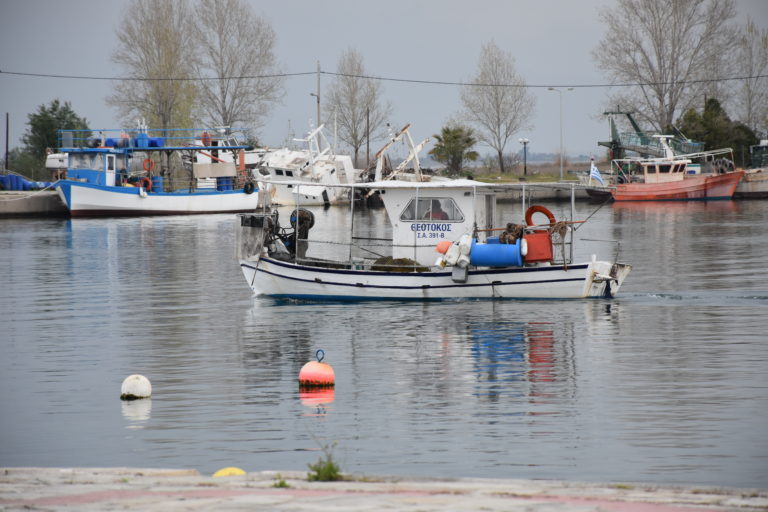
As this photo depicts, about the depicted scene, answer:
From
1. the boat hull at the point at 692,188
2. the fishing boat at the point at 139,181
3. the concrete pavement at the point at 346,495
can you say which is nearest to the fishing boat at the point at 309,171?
the fishing boat at the point at 139,181

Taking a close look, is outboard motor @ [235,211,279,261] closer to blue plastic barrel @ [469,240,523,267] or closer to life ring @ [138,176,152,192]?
blue plastic barrel @ [469,240,523,267]

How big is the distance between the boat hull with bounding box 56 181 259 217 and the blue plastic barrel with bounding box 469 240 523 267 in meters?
52.8

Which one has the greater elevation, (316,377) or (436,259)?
(436,259)

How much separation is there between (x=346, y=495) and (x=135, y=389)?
28.5 feet

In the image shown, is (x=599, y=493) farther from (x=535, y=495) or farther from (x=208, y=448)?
(x=208, y=448)

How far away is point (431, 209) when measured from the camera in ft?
88.5

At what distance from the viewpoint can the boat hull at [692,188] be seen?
3324 inches

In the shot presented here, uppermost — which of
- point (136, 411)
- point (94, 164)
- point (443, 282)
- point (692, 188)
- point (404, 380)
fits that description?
point (94, 164)

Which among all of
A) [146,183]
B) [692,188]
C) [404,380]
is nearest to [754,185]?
[692,188]

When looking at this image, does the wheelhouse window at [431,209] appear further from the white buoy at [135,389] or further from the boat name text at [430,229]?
the white buoy at [135,389]

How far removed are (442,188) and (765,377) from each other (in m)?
11.5

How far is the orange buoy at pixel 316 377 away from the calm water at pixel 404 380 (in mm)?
235

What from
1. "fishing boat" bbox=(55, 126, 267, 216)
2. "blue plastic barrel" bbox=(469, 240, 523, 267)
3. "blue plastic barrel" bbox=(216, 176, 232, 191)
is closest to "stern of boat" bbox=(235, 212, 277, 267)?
"blue plastic barrel" bbox=(469, 240, 523, 267)

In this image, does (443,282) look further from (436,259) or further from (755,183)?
(755,183)
